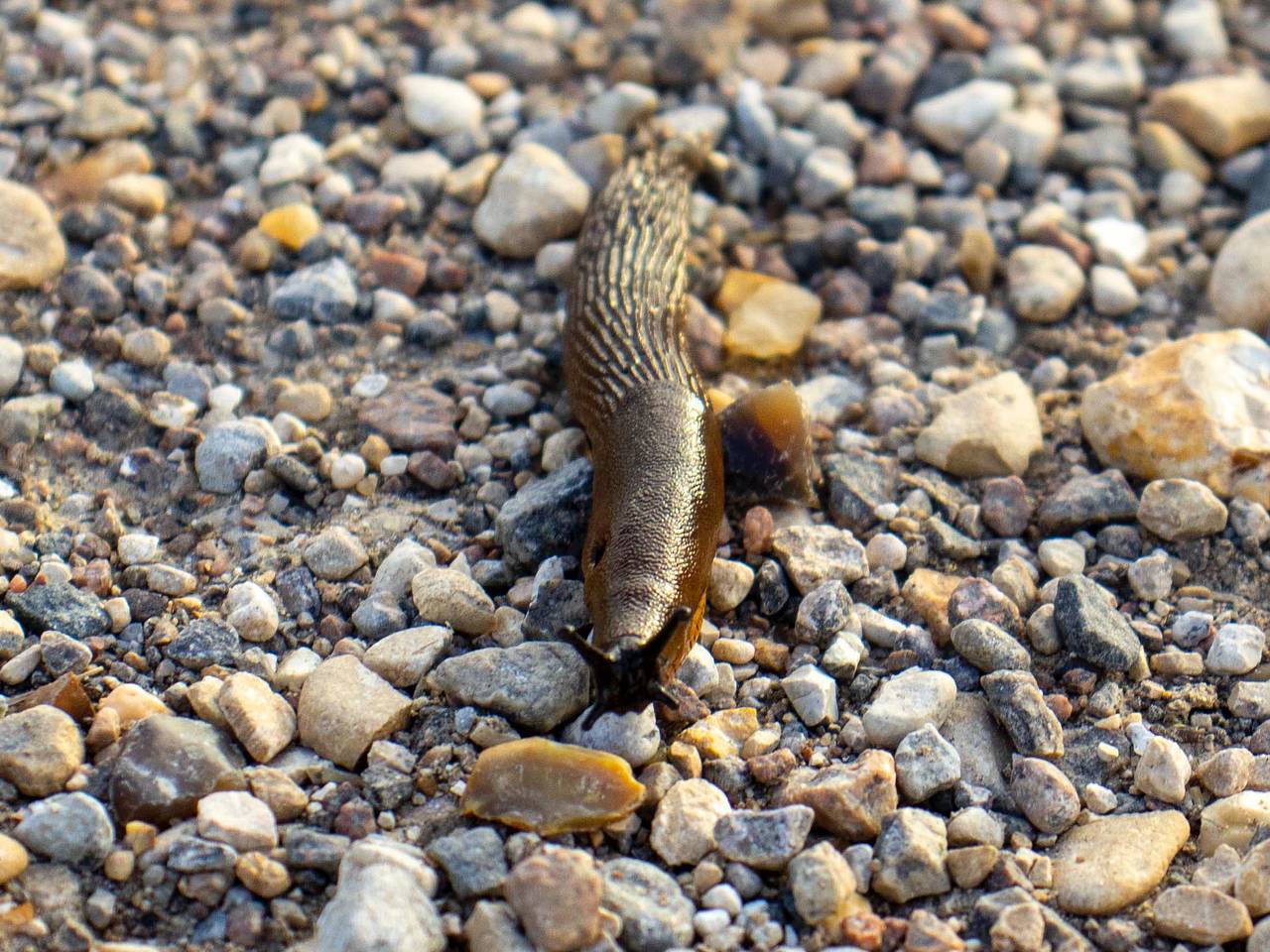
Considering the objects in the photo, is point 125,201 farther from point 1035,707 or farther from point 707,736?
point 1035,707

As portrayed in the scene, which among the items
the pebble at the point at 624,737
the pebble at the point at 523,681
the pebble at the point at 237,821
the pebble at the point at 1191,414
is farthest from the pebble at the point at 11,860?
the pebble at the point at 1191,414

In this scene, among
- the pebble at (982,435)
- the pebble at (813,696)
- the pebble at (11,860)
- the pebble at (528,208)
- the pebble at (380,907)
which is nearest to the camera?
the pebble at (380,907)

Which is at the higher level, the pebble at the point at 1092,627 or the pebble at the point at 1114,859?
the pebble at the point at 1092,627

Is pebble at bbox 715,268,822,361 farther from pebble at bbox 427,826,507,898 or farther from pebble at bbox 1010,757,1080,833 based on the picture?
pebble at bbox 427,826,507,898

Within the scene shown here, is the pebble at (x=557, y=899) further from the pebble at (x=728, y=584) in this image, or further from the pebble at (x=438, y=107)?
the pebble at (x=438, y=107)

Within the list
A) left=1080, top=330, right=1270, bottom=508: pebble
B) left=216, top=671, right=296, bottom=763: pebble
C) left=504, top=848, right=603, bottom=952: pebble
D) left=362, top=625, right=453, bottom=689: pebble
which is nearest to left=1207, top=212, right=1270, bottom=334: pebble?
left=1080, top=330, right=1270, bottom=508: pebble
